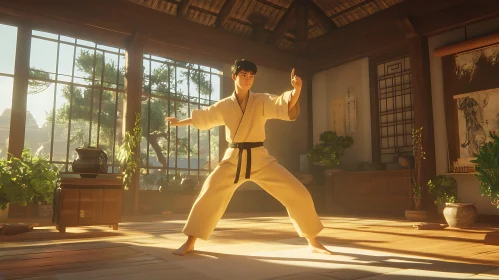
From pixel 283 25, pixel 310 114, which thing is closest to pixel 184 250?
pixel 310 114

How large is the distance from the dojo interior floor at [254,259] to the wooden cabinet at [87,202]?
391 millimetres

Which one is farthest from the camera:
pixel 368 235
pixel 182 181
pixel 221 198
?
pixel 182 181

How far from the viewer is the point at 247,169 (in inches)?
88.3

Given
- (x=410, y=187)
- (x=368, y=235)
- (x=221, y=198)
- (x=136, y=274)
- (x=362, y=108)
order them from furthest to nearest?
1. (x=362, y=108)
2. (x=410, y=187)
3. (x=368, y=235)
4. (x=221, y=198)
5. (x=136, y=274)

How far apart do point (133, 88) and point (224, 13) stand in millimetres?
2168


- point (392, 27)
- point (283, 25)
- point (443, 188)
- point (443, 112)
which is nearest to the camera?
point (443, 188)

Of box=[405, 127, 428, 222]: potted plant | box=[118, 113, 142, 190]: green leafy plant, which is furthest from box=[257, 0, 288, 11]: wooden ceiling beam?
box=[405, 127, 428, 222]: potted plant

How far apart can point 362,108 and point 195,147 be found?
3.27 metres

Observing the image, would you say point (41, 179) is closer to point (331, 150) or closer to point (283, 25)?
point (331, 150)

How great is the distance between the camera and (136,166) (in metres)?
5.54

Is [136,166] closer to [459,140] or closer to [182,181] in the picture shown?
[182,181]

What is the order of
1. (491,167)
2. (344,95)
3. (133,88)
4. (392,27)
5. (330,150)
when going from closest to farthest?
1. (491,167)
2. (133,88)
3. (392,27)
4. (330,150)
5. (344,95)

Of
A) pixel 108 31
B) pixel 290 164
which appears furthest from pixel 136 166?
pixel 290 164

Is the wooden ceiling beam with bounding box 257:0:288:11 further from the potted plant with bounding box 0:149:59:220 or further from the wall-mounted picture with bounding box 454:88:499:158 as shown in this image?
the potted plant with bounding box 0:149:59:220
